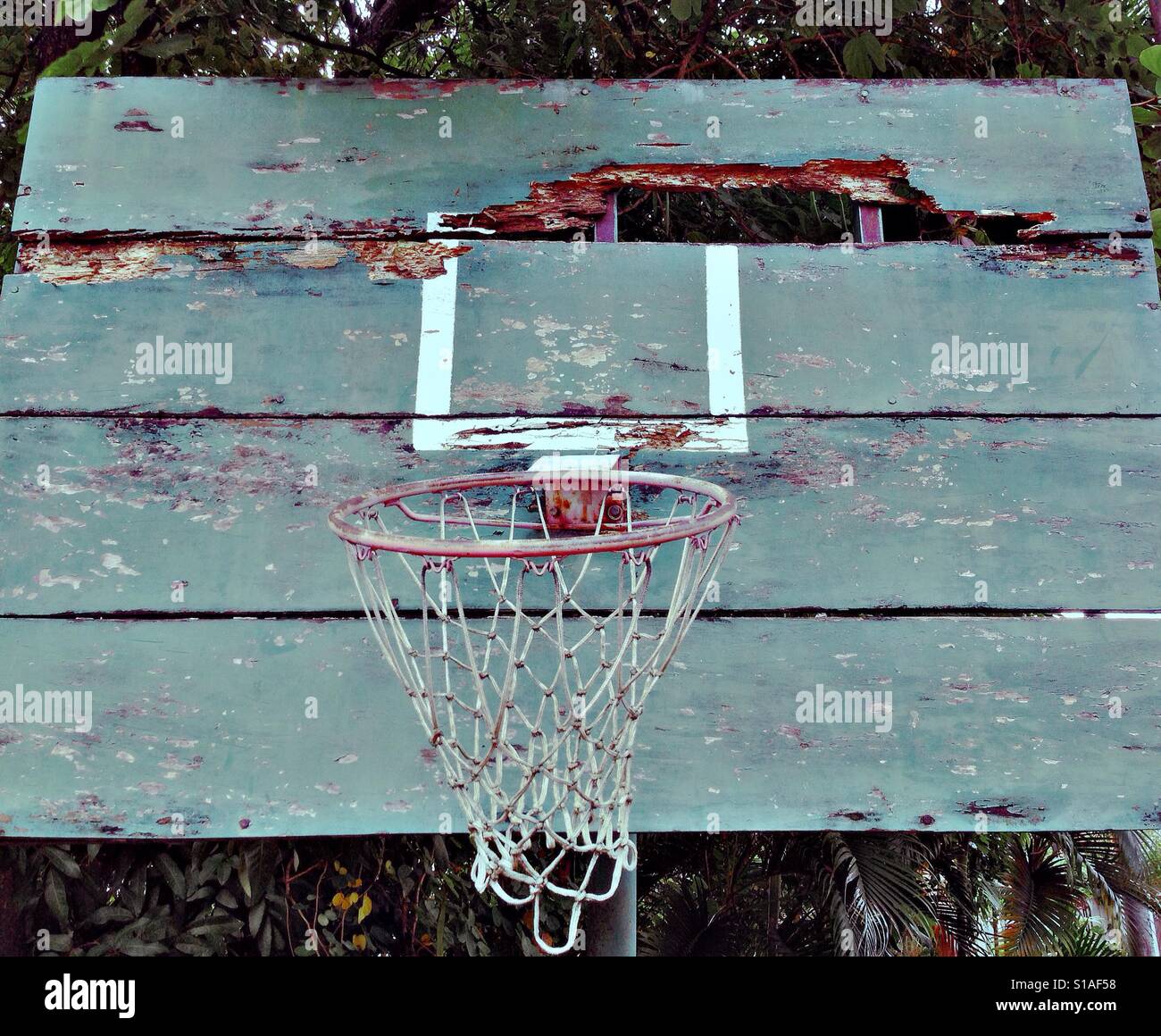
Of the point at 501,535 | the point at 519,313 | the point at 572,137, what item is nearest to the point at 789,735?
the point at 501,535

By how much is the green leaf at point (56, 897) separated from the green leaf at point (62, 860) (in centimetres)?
3

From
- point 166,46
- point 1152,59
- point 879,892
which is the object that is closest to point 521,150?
point 166,46

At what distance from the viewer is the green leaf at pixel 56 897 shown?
234 centimetres

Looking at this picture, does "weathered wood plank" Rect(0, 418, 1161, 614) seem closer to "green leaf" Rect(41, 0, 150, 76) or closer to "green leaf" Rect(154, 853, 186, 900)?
"green leaf" Rect(154, 853, 186, 900)

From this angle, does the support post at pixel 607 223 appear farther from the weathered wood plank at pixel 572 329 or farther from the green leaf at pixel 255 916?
the green leaf at pixel 255 916

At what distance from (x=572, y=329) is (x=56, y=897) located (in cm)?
204

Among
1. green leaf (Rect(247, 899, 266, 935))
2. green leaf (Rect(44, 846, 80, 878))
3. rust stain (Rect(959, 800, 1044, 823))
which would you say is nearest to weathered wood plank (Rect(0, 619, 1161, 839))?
rust stain (Rect(959, 800, 1044, 823))

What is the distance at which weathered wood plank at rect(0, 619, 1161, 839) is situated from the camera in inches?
81.8

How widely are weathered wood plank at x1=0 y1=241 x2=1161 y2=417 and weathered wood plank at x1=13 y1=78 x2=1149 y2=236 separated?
121 millimetres

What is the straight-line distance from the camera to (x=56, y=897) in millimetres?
2344

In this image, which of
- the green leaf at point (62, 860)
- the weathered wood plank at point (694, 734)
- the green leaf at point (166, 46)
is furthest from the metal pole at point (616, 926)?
the green leaf at point (166, 46)

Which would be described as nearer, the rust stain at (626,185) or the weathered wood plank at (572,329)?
the weathered wood plank at (572,329)

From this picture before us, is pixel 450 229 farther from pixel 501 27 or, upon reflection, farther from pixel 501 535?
pixel 501 27

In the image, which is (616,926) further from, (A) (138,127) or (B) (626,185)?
(A) (138,127)
